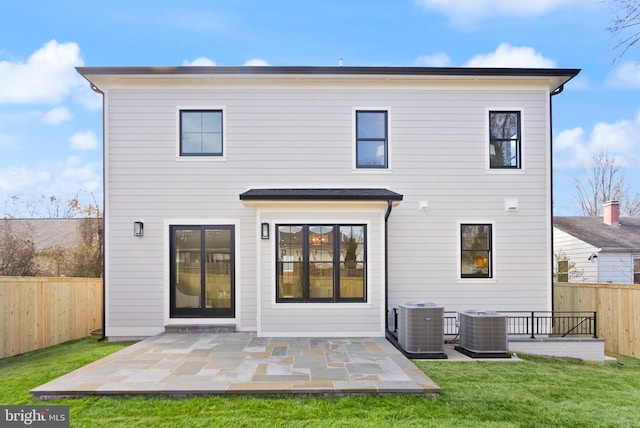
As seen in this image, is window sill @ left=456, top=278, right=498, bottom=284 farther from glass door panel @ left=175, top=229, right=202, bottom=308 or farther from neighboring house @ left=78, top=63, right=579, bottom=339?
glass door panel @ left=175, top=229, right=202, bottom=308

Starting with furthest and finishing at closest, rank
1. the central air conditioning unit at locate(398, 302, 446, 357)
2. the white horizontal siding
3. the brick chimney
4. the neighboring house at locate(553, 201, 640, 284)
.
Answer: the brick chimney → the neighboring house at locate(553, 201, 640, 284) → the white horizontal siding → the central air conditioning unit at locate(398, 302, 446, 357)

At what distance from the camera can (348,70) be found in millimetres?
8086

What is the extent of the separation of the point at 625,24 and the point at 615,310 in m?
6.17

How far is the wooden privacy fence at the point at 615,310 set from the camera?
25.2ft

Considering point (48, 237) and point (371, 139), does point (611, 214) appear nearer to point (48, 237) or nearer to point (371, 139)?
point (371, 139)

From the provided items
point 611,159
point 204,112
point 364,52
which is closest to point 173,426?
point 204,112

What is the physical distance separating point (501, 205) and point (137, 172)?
26.5ft

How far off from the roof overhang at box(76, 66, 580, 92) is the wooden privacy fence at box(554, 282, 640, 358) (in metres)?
4.76

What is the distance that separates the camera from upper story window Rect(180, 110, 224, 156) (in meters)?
8.23

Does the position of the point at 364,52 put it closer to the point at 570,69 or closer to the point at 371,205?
the point at 570,69

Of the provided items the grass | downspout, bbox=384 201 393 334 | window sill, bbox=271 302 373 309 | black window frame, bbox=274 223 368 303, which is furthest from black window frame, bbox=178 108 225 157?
the grass

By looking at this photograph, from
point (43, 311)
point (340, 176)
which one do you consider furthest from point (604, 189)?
point (43, 311)

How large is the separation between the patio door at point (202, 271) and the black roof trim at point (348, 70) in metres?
3.37

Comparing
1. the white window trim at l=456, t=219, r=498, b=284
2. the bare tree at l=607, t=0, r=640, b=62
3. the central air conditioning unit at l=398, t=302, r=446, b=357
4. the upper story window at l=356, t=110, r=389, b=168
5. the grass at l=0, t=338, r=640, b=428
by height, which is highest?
the bare tree at l=607, t=0, r=640, b=62
